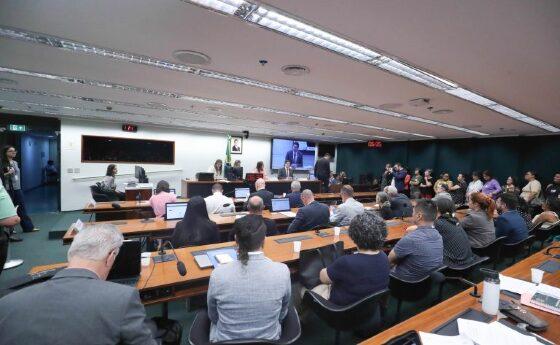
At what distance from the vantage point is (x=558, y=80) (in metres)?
3.21

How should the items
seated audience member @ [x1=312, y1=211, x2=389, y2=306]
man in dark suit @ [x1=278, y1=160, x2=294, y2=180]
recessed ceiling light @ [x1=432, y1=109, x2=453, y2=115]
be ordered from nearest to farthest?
seated audience member @ [x1=312, y1=211, x2=389, y2=306] → recessed ceiling light @ [x1=432, y1=109, x2=453, y2=115] → man in dark suit @ [x1=278, y1=160, x2=294, y2=180]

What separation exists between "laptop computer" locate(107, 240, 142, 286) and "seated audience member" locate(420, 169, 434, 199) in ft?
37.0

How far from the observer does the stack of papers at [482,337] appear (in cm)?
127

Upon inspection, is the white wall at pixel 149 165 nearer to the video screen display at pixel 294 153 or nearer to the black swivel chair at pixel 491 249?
the video screen display at pixel 294 153

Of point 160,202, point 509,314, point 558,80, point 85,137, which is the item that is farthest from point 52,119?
point 558,80

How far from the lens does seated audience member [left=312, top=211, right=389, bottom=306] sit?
1.85 m

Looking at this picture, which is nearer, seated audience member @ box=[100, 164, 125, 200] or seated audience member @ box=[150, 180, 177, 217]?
seated audience member @ box=[150, 180, 177, 217]

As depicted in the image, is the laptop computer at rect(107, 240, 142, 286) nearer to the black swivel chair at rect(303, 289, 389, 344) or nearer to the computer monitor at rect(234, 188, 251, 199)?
the black swivel chair at rect(303, 289, 389, 344)

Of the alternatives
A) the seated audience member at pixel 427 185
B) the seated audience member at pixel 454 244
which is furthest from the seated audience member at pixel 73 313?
the seated audience member at pixel 427 185

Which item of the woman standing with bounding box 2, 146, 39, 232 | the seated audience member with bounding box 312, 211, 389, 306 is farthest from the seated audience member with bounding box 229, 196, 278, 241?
the woman standing with bounding box 2, 146, 39, 232

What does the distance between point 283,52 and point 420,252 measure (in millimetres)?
2363

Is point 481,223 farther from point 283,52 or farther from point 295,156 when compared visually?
point 295,156

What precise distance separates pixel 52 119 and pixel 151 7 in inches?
345

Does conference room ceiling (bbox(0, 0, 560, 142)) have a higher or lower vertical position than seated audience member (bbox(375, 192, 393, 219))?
higher
